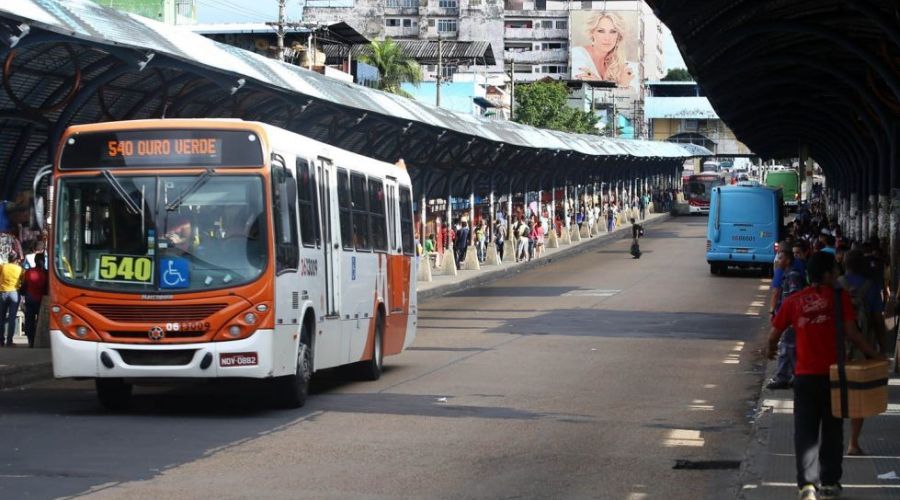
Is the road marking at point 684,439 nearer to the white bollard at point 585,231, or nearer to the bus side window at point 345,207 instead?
the bus side window at point 345,207

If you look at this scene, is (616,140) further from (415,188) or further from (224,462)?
(224,462)

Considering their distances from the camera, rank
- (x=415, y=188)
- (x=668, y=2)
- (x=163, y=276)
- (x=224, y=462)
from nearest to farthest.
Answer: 1. (x=224, y=462)
2. (x=163, y=276)
3. (x=668, y=2)
4. (x=415, y=188)

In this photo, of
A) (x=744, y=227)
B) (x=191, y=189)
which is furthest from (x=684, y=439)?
(x=744, y=227)

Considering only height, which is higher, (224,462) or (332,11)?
(332,11)

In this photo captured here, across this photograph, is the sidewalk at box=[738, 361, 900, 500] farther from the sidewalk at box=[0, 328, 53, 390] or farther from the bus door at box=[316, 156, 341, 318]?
the sidewalk at box=[0, 328, 53, 390]

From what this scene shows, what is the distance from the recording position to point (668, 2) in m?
17.8

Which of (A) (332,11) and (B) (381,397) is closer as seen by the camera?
(B) (381,397)

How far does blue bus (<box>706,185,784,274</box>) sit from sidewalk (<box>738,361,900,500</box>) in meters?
32.7

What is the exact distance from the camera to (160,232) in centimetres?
1452

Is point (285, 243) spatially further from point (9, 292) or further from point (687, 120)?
point (687, 120)

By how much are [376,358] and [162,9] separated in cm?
6192

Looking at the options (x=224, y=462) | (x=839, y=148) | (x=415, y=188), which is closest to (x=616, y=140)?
(x=839, y=148)

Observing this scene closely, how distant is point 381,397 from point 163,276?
3315 mm

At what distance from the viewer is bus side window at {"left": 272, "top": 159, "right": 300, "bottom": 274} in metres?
14.7
